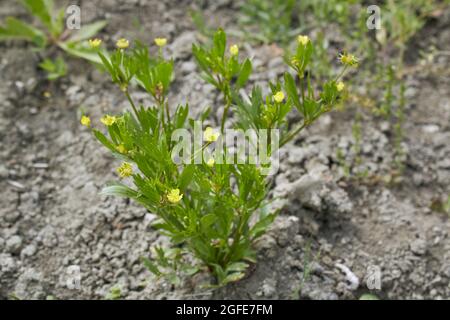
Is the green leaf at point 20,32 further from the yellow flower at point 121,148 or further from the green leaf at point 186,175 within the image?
the green leaf at point 186,175

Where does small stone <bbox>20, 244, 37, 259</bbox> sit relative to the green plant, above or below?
below

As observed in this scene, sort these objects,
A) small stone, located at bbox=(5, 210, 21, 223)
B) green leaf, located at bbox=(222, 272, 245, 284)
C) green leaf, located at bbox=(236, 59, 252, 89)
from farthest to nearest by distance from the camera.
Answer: small stone, located at bbox=(5, 210, 21, 223) → green leaf, located at bbox=(222, 272, 245, 284) → green leaf, located at bbox=(236, 59, 252, 89)

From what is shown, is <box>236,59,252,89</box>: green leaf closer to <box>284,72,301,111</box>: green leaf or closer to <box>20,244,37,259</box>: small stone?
<box>284,72,301,111</box>: green leaf

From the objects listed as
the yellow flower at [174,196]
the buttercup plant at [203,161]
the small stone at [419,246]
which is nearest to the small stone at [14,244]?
the buttercup plant at [203,161]

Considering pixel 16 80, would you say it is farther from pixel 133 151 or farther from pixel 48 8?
pixel 133 151

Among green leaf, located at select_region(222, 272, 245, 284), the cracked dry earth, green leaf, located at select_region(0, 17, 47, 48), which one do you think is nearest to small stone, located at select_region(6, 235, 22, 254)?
the cracked dry earth

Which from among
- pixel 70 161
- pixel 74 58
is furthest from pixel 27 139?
pixel 74 58
